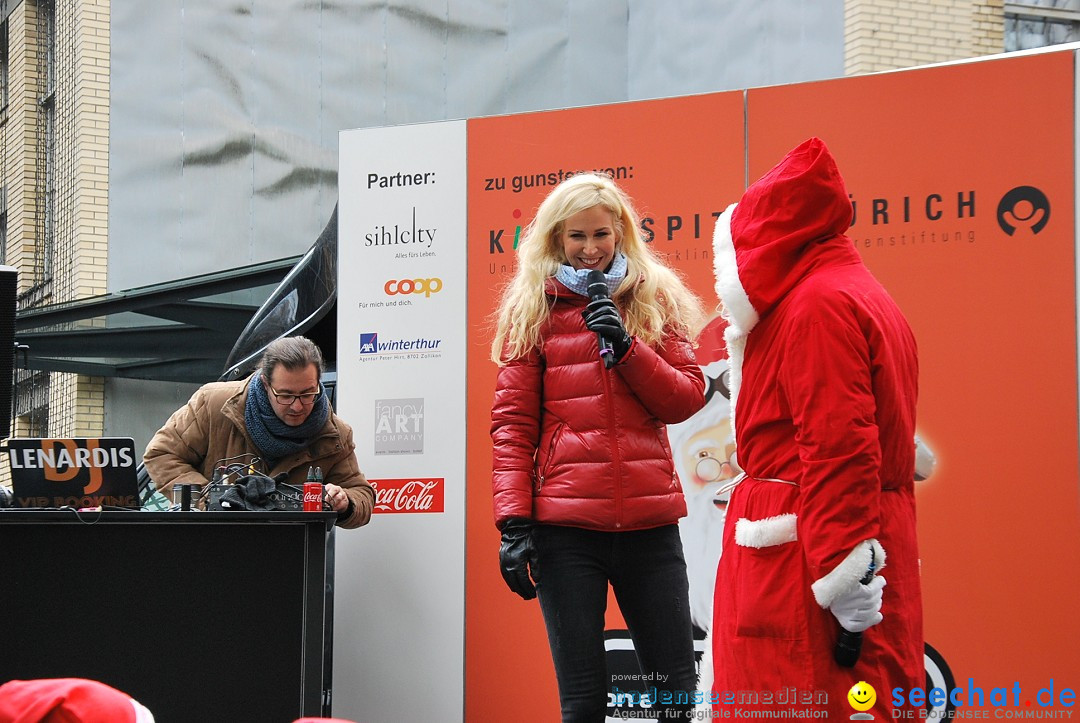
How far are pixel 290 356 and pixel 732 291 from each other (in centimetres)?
237

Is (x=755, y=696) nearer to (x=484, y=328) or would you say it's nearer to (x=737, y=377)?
(x=737, y=377)

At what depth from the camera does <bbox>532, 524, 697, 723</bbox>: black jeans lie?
3.70 metres

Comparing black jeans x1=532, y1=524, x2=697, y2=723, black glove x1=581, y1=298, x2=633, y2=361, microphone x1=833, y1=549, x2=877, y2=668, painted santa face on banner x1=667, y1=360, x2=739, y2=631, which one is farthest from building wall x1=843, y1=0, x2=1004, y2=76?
microphone x1=833, y1=549, x2=877, y2=668

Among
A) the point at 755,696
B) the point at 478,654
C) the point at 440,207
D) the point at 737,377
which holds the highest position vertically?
the point at 440,207

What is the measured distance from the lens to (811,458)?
9.29ft

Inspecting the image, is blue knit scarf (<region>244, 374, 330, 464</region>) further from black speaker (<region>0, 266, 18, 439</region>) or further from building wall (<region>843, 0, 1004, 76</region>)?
building wall (<region>843, 0, 1004, 76</region>)

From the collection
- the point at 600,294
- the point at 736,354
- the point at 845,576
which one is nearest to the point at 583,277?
the point at 600,294

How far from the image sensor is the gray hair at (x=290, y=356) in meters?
4.95

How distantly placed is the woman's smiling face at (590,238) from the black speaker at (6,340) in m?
1.81

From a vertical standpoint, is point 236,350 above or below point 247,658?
above

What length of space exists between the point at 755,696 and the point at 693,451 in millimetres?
2391

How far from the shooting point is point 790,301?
9.87 feet

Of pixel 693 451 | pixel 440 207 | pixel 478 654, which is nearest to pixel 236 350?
pixel 440 207

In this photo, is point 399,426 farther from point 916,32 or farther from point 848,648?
point 916,32
